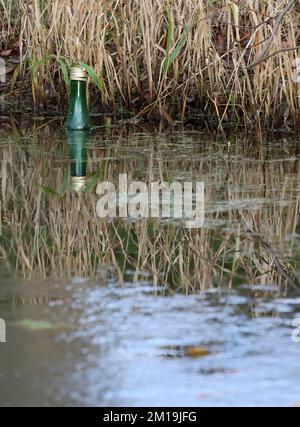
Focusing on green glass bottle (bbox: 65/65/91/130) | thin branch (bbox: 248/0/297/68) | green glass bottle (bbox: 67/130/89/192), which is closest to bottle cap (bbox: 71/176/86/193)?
green glass bottle (bbox: 67/130/89/192)

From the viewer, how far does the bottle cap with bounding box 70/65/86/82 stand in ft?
20.7

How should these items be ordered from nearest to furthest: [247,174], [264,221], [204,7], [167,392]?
[167,392] < [264,221] < [247,174] < [204,7]

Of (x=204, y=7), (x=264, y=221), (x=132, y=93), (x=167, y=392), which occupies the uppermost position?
(x=204, y=7)

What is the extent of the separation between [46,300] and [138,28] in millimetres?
3775

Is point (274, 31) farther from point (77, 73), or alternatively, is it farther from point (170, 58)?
point (77, 73)

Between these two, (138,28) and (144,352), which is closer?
(144,352)

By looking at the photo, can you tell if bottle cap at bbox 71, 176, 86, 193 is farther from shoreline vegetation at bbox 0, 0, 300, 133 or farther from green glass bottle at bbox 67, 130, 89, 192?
shoreline vegetation at bbox 0, 0, 300, 133

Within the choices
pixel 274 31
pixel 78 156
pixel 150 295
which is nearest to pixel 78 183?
pixel 78 156

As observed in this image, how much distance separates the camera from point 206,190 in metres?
4.59

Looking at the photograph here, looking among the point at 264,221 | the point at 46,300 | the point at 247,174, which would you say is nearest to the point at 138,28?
the point at 247,174

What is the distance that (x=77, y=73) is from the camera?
20.7ft

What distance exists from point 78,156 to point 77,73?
37.9 inches

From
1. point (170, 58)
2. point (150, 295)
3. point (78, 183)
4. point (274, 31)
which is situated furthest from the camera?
point (170, 58)

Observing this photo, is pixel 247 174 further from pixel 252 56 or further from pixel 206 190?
pixel 252 56
